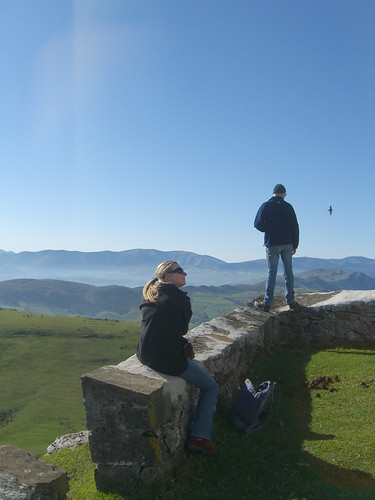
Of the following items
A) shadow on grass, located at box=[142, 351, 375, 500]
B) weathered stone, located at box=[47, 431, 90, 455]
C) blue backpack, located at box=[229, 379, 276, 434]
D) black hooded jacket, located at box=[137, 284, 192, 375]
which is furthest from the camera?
weathered stone, located at box=[47, 431, 90, 455]

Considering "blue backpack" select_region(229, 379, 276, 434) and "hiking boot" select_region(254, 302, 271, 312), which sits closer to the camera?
"blue backpack" select_region(229, 379, 276, 434)

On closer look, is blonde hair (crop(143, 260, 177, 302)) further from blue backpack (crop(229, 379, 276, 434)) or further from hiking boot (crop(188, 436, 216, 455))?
blue backpack (crop(229, 379, 276, 434))

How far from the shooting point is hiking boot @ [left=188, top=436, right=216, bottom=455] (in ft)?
17.1

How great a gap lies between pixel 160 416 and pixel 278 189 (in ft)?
23.8

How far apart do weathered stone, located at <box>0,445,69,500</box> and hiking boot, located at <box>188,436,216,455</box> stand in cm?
150

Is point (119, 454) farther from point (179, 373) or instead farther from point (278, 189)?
point (278, 189)

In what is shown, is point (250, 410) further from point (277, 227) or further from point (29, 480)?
point (277, 227)

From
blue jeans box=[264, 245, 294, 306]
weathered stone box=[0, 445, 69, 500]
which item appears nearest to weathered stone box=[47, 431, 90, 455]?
weathered stone box=[0, 445, 69, 500]

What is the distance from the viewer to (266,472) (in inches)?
199

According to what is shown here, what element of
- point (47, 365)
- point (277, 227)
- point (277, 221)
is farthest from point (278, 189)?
point (47, 365)

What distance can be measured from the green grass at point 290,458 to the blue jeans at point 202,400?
0.32 metres

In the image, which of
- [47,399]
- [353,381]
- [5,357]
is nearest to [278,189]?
[353,381]

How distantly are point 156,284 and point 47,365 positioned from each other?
119 meters

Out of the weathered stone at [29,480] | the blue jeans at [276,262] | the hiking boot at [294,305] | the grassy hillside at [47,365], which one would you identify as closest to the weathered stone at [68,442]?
the weathered stone at [29,480]
